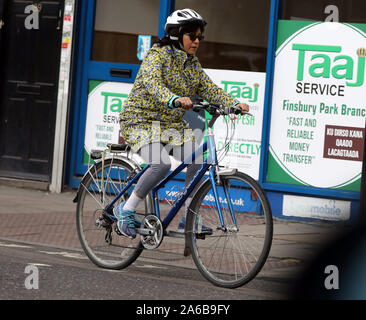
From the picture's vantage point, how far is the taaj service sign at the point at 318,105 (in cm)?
810

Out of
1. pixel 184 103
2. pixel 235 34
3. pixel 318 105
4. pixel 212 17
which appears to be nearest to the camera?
pixel 184 103

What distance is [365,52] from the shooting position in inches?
317

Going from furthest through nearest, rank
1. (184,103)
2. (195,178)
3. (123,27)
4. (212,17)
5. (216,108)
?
(123,27) → (212,17) → (195,178) → (216,108) → (184,103)

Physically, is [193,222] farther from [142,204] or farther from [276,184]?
[276,184]

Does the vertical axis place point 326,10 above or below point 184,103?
above

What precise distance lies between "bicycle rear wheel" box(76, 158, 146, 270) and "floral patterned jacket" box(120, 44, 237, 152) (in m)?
0.33

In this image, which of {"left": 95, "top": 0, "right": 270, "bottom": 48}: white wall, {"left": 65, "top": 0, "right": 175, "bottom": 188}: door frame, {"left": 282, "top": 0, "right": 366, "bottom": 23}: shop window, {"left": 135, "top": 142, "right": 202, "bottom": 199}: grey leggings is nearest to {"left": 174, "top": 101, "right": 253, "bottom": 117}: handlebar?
{"left": 135, "top": 142, "right": 202, "bottom": 199}: grey leggings

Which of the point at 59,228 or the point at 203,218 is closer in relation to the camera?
the point at 203,218

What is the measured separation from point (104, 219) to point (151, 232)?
498mm

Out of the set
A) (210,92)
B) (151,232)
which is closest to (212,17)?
(210,92)

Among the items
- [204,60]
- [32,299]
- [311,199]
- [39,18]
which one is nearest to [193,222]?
[32,299]

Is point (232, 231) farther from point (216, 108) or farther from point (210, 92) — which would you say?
point (210, 92)

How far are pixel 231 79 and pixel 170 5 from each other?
112 cm

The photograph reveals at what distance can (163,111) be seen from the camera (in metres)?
5.34
